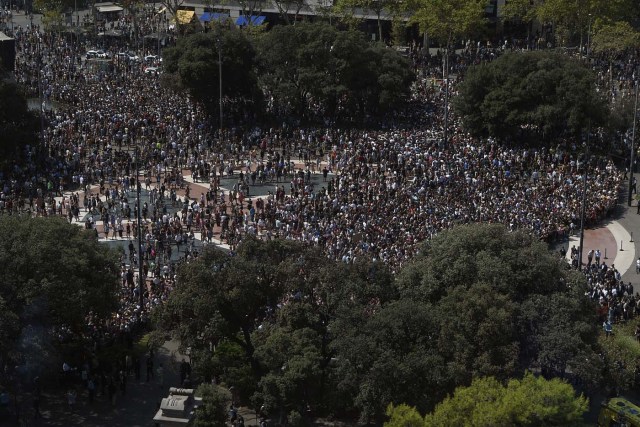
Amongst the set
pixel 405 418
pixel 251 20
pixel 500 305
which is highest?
pixel 251 20

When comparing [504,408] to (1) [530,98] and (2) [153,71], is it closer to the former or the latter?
(1) [530,98]

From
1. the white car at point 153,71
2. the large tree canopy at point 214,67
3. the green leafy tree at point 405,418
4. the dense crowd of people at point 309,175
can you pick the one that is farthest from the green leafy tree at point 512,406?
the white car at point 153,71

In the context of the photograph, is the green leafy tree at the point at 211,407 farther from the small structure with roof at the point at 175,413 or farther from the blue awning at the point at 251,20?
the blue awning at the point at 251,20

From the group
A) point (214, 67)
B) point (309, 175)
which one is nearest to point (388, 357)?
point (309, 175)

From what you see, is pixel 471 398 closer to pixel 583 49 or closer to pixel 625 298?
pixel 625 298

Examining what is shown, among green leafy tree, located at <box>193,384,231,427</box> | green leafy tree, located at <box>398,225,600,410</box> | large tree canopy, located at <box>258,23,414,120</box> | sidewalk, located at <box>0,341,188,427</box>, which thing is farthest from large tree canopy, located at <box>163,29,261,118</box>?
green leafy tree, located at <box>193,384,231,427</box>

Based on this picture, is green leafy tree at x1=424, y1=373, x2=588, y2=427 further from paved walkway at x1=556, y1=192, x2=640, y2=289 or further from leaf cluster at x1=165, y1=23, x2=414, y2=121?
leaf cluster at x1=165, y1=23, x2=414, y2=121
